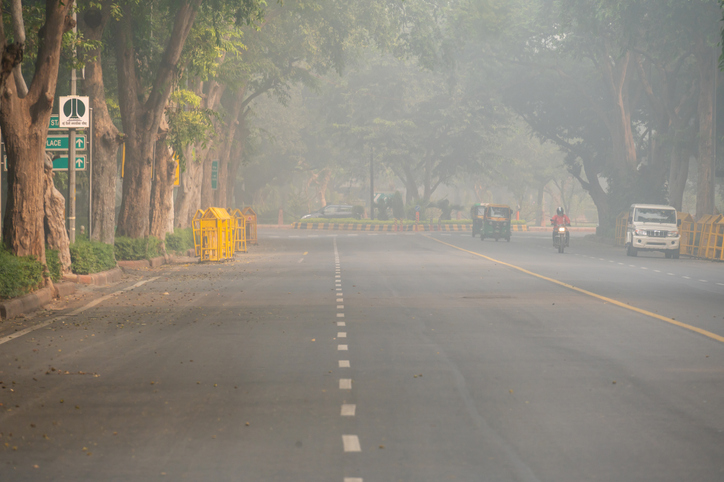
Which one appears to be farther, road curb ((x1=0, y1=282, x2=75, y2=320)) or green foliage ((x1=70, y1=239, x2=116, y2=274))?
green foliage ((x1=70, y1=239, x2=116, y2=274))

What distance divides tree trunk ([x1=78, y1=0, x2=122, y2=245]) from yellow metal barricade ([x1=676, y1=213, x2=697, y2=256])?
23.0 metres

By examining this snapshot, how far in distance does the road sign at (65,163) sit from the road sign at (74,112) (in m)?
2.28

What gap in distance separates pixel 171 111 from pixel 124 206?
3644 millimetres

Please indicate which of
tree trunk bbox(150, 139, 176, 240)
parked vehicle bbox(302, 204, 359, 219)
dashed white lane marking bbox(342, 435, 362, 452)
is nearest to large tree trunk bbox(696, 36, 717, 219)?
tree trunk bbox(150, 139, 176, 240)

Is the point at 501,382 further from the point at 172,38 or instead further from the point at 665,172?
the point at 665,172

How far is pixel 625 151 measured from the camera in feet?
146

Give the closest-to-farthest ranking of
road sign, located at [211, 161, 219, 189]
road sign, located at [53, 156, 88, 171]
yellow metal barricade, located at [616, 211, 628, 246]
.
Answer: road sign, located at [53, 156, 88, 171] → road sign, located at [211, 161, 219, 189] → yellow metal barricade, located at [616, 211, 628, 246]

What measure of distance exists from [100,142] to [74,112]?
9.04 feet

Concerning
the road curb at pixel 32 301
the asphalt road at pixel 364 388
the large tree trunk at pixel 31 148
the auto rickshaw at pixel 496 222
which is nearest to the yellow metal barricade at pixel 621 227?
the auto rickshaw at pixel 496 222

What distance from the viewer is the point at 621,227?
43906 millimetres

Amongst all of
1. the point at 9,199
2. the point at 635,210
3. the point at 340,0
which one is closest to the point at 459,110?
the point at 340,0

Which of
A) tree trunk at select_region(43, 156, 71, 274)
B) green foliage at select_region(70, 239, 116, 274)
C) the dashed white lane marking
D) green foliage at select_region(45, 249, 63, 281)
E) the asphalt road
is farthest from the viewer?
green foliage at select_region(70, 239, 116, 274)

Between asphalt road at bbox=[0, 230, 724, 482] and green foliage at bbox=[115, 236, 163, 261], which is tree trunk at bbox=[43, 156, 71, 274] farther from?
green foliage at bbox=[115, 236, 163, 261]

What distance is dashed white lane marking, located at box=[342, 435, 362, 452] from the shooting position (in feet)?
19.6
